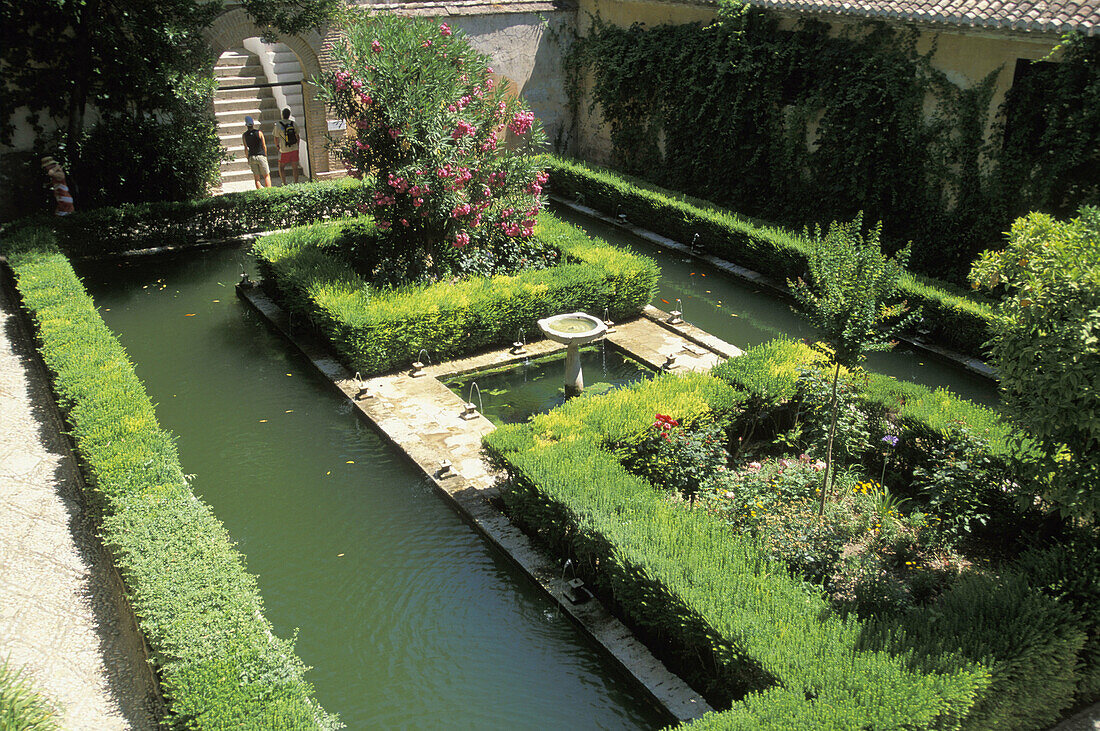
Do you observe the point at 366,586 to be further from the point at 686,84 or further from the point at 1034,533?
the point at 686,84

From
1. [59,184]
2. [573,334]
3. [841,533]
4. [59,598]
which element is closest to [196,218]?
[59,184]

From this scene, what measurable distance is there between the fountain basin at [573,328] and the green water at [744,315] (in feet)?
7.49

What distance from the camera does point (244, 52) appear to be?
20375 millimetres

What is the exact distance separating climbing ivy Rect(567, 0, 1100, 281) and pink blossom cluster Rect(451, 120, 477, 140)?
6.14m

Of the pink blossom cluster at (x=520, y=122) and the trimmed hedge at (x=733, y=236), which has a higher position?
the pink blossom cluster at (x=520, y=122)

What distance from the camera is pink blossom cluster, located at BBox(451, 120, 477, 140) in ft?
36.6

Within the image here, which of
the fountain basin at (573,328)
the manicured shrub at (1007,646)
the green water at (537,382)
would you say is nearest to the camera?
the manicured shrub at (1007,646)

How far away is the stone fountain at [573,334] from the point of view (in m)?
9.37

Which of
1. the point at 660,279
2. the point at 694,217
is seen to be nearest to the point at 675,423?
the point at 660,279

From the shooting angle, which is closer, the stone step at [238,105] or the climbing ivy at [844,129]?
the climbing ivy at [844,129]

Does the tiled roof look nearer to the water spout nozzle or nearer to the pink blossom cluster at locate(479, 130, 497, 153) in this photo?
the pink blossom cluster at locate(479, 130, 497, 153)

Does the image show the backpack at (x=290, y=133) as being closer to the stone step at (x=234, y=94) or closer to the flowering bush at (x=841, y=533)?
the stone step at (x=234, y=94)

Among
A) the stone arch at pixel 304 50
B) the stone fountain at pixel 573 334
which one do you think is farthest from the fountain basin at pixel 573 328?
the stone arch at pixel 304 50

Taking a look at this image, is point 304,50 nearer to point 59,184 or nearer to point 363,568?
point 59,184
